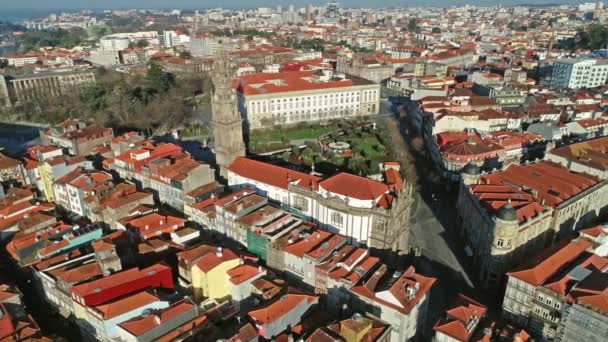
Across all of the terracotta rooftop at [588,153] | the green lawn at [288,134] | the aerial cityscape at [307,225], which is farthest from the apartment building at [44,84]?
the terracotta rooftop at [588,153]

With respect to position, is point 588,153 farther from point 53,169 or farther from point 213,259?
point 53,169

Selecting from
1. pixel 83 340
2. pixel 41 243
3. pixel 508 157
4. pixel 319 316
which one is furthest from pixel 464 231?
pixel 41 243

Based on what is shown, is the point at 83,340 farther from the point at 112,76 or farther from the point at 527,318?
the point at 112,76

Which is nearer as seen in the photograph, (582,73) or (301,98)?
(301,98)

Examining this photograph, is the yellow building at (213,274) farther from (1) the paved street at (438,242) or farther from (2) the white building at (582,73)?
(2) the white building at (582,73)

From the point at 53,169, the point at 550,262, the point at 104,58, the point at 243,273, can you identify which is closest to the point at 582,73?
the point at 550,262

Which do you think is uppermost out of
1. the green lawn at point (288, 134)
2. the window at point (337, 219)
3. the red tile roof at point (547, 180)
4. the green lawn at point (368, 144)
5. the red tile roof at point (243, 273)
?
the red tile roof at point (547, 180)
